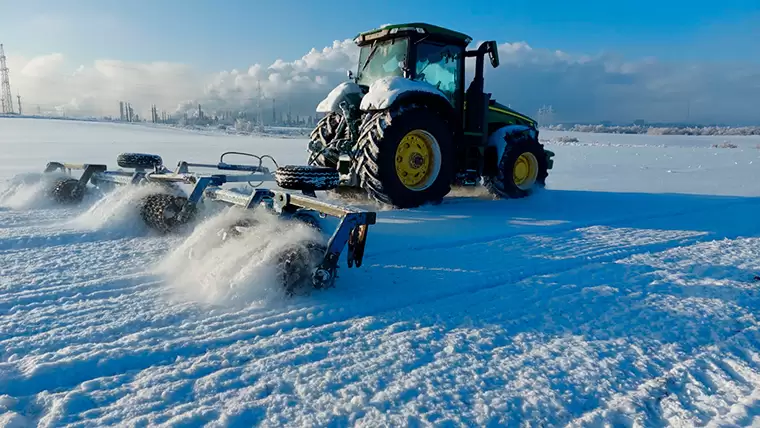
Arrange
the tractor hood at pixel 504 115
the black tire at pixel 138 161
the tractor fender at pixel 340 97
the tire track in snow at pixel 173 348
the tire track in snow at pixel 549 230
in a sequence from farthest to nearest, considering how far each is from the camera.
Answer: the tractor hood at pixel 504 115
the tractor fender at pixel 340 97
the black tire at pixel 138 161
the tire track in snow at pixel 549 230
the tire track in snow at pixel 173 348

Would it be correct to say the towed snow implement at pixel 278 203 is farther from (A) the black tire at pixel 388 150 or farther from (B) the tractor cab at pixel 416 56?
(B) the tractor cab at pixel 416 56

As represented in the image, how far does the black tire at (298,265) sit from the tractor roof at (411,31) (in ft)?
15.6

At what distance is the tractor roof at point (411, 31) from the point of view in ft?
22.4

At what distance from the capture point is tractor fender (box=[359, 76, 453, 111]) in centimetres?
612

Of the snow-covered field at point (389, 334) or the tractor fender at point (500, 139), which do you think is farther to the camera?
the tractor fender at point (500, 139)

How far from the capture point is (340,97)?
7.15 metres

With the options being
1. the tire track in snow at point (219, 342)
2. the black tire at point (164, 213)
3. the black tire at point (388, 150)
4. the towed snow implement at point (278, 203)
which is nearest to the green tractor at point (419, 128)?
the black tire at point (388, 150)

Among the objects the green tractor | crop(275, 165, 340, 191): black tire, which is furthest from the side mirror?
crop(275, 165, 340, 191): black tire

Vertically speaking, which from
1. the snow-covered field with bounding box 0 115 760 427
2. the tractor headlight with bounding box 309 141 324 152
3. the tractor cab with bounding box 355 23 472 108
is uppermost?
the tractor cab with bounding box 355 23 472 108

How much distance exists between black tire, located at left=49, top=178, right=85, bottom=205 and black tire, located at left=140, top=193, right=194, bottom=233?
201cm

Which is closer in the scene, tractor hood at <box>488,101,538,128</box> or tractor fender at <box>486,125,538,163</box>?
tractor fender at <box>486,125,538,163</box>

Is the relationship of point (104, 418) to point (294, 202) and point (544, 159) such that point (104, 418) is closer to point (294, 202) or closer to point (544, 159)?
point (294, 202)

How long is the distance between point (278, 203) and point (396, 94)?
9.58ft

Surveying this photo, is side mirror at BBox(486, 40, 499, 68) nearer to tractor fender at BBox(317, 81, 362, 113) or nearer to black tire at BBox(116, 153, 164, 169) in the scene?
tractor fender at BBox(317, 81, 362, 113)
